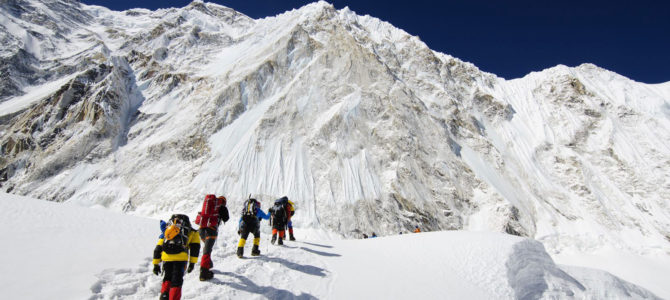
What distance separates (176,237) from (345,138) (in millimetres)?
29271

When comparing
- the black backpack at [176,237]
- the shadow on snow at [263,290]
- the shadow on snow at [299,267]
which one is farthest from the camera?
the shadow on snow at [299,267]

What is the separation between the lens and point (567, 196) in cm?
3781

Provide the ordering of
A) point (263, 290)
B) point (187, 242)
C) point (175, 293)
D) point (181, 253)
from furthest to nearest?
point (263, 290), point (187, 242), point (181, 253), point (175, 293)

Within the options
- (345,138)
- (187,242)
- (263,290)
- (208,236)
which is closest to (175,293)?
(187,242)

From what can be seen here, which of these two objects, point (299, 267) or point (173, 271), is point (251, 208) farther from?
point (173, 271)

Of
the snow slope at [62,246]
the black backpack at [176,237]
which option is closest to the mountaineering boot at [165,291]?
the black backpack at [176,237]

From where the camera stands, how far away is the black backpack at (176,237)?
545 centimetres

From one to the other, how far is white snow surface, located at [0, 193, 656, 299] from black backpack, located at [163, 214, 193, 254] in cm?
80

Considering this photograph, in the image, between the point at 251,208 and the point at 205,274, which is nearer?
the point at 205,274

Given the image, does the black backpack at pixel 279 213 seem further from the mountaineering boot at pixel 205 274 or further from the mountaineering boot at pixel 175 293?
the mountaineering boot at pixel 175 293

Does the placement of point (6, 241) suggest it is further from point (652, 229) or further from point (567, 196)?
point (652, 229)

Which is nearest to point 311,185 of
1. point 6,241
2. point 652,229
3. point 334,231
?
point 334,231

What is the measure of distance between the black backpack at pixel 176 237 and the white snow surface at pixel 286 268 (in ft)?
2.62

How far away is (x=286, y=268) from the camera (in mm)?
7266
